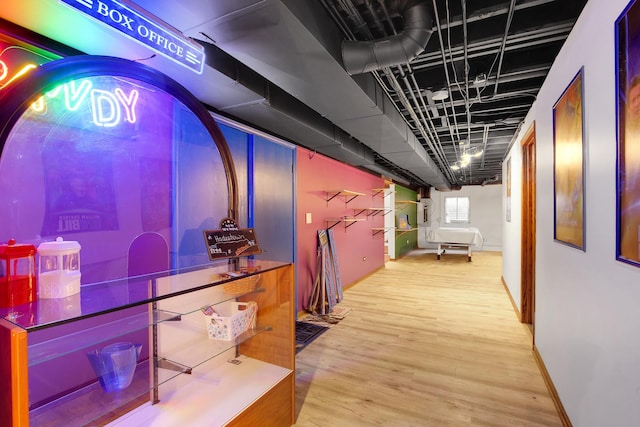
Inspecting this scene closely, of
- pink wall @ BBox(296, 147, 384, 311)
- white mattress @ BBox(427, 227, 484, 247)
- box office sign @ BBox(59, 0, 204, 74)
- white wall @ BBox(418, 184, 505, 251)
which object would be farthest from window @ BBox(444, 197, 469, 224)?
box office sign @ BBox(59, 0, 204, 74)

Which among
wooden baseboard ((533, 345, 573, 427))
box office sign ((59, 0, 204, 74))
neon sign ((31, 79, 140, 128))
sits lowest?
wooden baseboard ((533, 345, 573, 427))

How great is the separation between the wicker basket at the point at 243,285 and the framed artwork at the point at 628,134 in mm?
1685

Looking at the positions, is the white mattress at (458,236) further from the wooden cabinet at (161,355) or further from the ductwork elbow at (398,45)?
the wooden cabinet at (161,355)

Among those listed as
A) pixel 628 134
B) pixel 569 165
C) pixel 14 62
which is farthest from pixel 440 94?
pixel 14 62

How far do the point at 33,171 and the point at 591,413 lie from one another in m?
2.98

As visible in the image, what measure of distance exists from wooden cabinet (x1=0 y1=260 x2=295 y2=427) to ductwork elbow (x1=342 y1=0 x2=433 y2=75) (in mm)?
1390

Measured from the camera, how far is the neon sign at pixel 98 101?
5.08 feet

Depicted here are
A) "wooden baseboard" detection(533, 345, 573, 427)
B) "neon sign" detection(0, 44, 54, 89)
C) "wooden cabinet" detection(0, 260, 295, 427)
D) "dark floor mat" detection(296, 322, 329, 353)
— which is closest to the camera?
"wooden cabinet" detection(0, 260, 295, 427)

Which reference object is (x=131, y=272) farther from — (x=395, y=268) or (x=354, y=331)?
(x=395, y=268)

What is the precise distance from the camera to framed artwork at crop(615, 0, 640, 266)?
1015 mm

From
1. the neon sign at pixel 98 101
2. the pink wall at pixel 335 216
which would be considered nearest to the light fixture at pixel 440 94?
the pink wall at pixel 335 216

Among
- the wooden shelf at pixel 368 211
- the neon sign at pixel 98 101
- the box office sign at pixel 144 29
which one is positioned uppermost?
the box office sign at pixel 144 29

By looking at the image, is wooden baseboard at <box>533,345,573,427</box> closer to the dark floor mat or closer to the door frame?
the door frame

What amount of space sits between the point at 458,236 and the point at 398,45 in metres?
7.66
